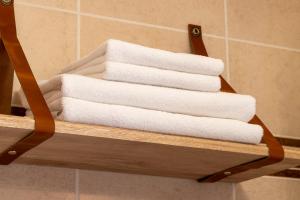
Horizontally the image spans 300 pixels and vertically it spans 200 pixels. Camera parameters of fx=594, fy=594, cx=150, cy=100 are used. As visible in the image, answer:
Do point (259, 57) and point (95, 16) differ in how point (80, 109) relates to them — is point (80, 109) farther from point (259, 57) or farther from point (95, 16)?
point (259, 57)

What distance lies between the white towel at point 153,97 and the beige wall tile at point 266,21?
1.04 ft

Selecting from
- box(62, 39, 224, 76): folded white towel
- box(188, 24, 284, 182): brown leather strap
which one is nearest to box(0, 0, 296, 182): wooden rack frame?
box(188, 24, 284, 182): brown leather strap

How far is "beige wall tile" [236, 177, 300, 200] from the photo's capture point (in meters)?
1.09

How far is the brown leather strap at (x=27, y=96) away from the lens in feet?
2.46

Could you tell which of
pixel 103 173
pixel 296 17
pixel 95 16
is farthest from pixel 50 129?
pixel 296 17

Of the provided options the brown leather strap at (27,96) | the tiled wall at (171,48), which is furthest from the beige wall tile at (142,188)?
the brown leather strap at (27,96)

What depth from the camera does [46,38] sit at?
101cm

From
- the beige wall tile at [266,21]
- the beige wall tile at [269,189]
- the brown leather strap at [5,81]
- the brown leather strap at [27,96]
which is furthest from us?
the beige wall tile at [266,21]

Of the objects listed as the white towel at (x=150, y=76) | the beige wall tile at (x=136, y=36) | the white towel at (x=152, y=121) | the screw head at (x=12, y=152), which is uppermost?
the beige wall tile at (x=136, y=36)

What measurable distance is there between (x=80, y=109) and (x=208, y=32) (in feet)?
1.50

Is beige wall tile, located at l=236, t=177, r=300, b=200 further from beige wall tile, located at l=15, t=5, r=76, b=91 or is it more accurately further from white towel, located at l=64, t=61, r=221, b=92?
beige wall tile, located at l=15, t=5, r=76, b=91

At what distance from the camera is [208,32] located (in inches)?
45.3

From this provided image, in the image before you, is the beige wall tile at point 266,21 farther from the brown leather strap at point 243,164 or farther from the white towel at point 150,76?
the white towel at point 150,76

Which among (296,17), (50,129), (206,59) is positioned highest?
(296,17)
